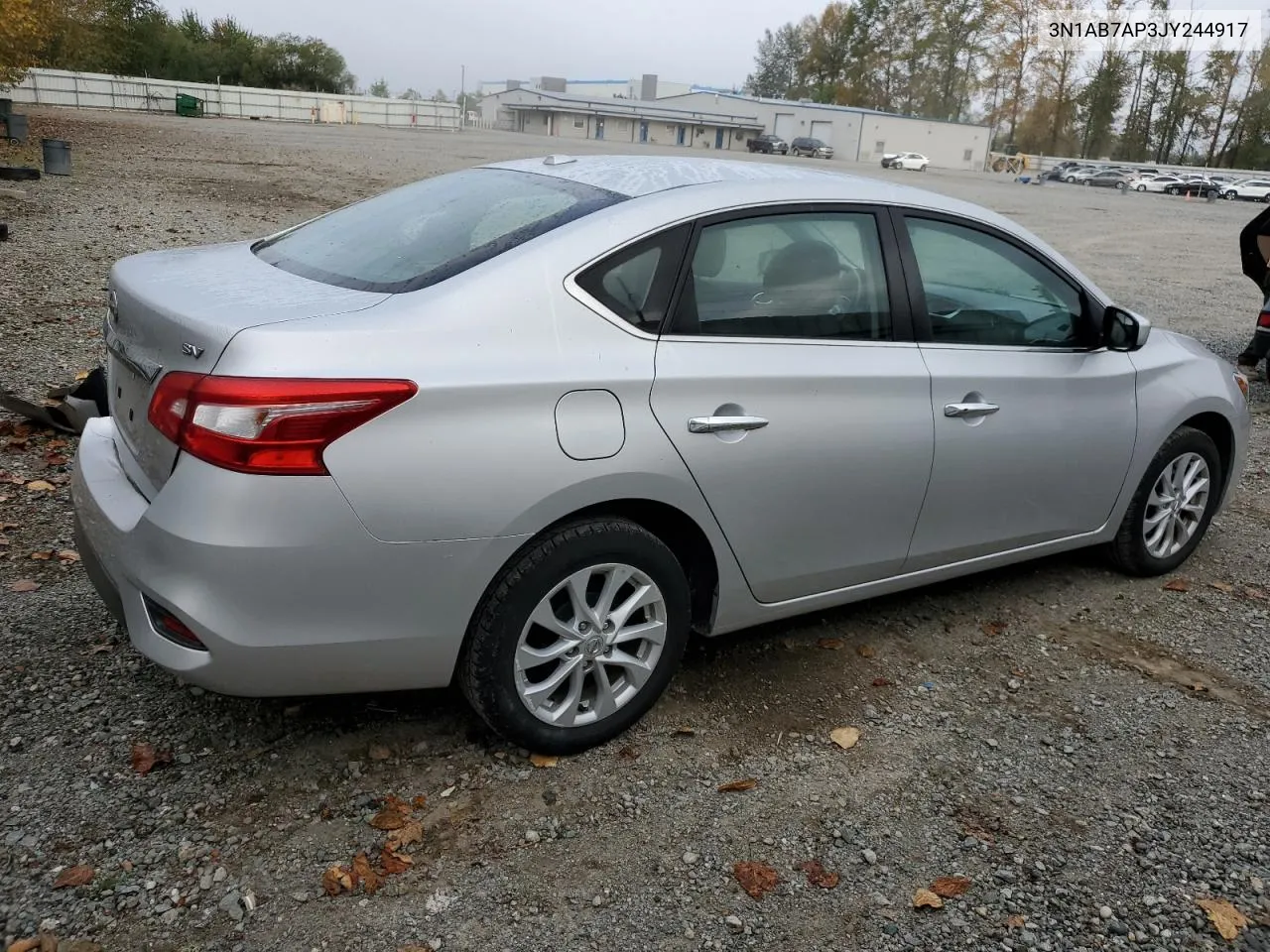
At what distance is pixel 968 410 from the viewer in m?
3.65

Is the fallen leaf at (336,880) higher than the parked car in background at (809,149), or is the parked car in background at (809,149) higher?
the parked car in background at (809,149)

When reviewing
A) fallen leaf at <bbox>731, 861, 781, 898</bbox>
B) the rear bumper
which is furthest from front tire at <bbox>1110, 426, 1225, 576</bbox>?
the rear bumper

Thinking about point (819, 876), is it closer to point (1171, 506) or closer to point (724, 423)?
point (724, 423)

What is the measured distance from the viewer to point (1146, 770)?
3.27 metres

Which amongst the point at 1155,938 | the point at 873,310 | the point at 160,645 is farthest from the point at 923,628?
the point at 160,645

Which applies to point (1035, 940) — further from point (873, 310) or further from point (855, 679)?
point (873, 310)

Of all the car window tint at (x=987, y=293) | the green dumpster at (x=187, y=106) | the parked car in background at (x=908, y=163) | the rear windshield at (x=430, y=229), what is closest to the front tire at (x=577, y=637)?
the rear windshield at (x=430, y=229)

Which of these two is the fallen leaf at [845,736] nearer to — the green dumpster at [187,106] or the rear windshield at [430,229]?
the rear windshield at [430,229]

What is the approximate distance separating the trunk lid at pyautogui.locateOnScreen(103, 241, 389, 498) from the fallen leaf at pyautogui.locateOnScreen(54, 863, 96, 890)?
925mm

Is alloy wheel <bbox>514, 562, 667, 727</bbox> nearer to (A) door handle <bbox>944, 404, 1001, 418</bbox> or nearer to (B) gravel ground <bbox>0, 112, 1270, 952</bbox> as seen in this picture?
(B) gravel ground <bbox>0, 112, 1270, 952</bbox>

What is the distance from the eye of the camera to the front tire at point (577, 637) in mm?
2820

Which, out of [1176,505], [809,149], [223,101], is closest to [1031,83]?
[809,149]

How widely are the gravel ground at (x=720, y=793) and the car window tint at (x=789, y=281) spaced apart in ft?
4.11

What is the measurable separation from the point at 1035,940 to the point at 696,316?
6.19ft
